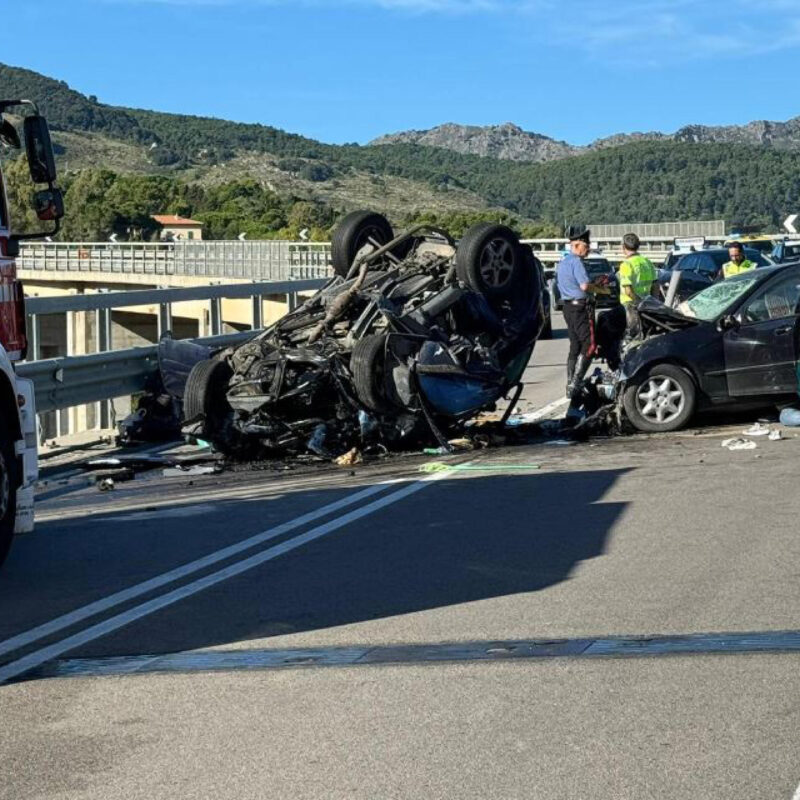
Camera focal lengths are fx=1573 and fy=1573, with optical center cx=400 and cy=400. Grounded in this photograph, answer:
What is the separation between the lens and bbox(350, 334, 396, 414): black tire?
1323 centimetres

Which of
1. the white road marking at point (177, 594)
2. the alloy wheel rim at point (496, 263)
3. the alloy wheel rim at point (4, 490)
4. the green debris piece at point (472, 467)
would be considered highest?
the alloy wheel rim at point (496, 263)

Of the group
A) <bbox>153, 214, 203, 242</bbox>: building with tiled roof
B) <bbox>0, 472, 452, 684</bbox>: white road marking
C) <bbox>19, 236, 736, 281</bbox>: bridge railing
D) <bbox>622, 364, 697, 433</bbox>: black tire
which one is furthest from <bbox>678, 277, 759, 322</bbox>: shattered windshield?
<bbox>153, 214, 203, 242</bbox>: building with tiled roof

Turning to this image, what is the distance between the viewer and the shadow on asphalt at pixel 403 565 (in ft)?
24.2

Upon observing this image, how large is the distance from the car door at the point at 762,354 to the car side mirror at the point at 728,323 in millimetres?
21

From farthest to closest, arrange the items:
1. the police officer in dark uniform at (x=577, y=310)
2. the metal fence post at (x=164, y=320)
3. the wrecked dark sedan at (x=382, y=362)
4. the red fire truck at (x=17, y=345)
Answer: the metal fence post at (x=164, y=320)
the police officer in dark uniform at (x=577, y=310)
the wrecked dark sedan at (x=382, y=362)
the red fire truck at (x=17, y=345)

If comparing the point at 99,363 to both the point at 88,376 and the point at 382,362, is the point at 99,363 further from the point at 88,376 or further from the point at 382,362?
the point at 382,362

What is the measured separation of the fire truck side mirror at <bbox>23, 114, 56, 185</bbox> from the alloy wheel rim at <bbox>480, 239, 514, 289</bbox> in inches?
245

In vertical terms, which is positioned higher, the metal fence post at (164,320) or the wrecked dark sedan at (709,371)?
the metal fence post at (164,320)

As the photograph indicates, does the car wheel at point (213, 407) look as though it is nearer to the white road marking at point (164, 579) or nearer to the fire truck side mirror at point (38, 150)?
the white road marking at point (164, 579)

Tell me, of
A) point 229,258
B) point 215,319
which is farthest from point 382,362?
point 229,258

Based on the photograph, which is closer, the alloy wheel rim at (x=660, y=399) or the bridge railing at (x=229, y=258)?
the alloy wheel rim at (x=660, y=399)

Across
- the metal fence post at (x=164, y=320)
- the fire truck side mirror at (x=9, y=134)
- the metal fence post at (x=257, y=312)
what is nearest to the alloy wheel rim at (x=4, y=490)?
the fire truck side mirror at (x=9, y=134)

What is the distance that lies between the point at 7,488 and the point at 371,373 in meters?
4.97

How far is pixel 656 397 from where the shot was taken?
14.5 m
